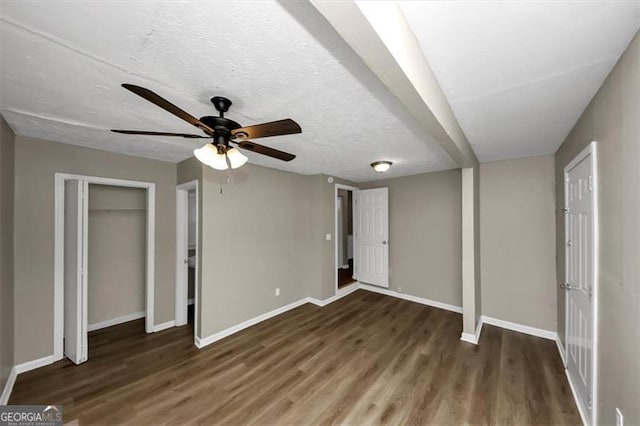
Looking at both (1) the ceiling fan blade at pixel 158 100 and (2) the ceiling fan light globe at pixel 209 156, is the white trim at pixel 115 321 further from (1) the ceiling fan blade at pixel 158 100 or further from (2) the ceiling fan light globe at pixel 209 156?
(1) the ceiling fan blade at pixel 158 100

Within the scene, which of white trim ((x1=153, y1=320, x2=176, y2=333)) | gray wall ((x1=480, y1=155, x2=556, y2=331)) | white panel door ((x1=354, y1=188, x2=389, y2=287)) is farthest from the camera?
white panel door ((x1=354, y1=188, x2=389, y2=287))

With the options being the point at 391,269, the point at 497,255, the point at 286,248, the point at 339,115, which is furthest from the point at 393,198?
the point at 339,115

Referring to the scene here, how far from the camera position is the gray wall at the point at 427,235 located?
12.4ft

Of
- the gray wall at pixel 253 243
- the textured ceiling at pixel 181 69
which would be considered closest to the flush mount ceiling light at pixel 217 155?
the textured ceiling at pixel 181 69

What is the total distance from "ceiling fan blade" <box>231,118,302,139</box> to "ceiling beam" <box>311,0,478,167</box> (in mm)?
544

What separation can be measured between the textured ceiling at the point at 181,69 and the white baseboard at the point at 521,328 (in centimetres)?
294

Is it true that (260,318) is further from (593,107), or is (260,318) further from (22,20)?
(593,107)

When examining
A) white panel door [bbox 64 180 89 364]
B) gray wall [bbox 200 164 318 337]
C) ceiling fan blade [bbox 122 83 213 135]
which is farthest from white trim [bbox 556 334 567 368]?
white panel door [bbox 64 180 89 364]

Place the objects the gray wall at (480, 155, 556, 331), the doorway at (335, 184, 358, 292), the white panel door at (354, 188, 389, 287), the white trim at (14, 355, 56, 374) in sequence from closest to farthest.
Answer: the white trim at (14, 355, 56, 374)
the gray wall at (480, 155, 556, 331)
the white panel door at (354, 188, 389, 287)
the doorway at (335, 184, 358, 292)

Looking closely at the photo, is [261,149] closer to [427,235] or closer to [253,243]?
[253,243]

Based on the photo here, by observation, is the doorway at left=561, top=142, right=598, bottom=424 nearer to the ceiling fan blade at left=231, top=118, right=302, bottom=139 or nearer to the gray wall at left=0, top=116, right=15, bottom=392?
the ceiling fan blade at left=231, top=118, right=302, bottom=139

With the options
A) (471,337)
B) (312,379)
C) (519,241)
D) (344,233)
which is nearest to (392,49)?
(312,379)

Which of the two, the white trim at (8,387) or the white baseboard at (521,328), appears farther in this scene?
the white baseboard at (521,328)

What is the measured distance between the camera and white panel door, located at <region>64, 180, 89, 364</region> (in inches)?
96.7
